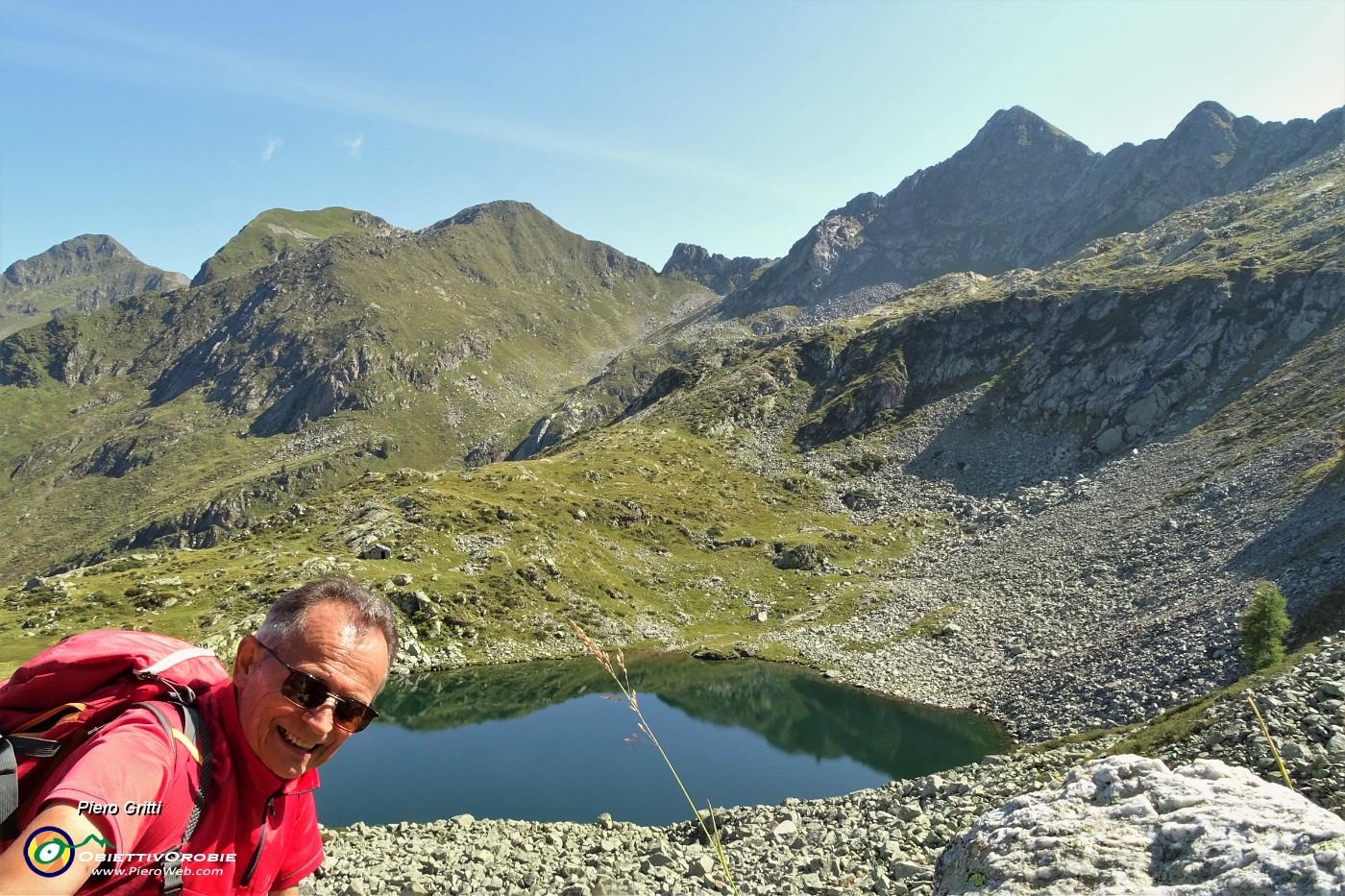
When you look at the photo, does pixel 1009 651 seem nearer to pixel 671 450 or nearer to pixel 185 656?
pixel 185 656

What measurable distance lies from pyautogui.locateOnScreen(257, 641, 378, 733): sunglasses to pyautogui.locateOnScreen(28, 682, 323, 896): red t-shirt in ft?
0.96

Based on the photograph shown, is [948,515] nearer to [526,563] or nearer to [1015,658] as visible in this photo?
[1015,658]

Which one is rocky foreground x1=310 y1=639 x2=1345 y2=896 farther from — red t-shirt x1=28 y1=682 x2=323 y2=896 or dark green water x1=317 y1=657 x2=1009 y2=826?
dark green water x1=317 y1=657 x2=1009 y2=826

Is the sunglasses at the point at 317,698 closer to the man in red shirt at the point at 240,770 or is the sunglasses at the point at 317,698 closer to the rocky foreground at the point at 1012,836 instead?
the man in red shirt at the point at 240,770

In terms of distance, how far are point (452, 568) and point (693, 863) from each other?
202ft

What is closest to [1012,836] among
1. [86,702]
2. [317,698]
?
[317,698]

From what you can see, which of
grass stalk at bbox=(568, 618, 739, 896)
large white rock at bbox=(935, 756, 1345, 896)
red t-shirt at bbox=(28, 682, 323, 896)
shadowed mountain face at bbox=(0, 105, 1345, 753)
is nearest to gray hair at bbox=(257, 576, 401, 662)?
red t-shirt at bbox=(28, 682, 323, 896)

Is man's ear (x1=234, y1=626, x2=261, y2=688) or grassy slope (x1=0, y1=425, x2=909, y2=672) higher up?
man's ear (x1=234, y1=626, x2=261, y2=688)

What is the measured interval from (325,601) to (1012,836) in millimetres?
7211

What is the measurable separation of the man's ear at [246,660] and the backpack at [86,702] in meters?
0.17

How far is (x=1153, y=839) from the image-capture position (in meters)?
6.03

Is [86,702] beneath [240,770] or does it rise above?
above

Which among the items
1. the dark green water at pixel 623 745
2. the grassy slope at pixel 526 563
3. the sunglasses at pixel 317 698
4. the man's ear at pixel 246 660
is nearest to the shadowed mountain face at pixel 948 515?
the grassy slope at pixel 526 563

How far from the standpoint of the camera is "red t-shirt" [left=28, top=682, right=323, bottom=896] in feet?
9.73
